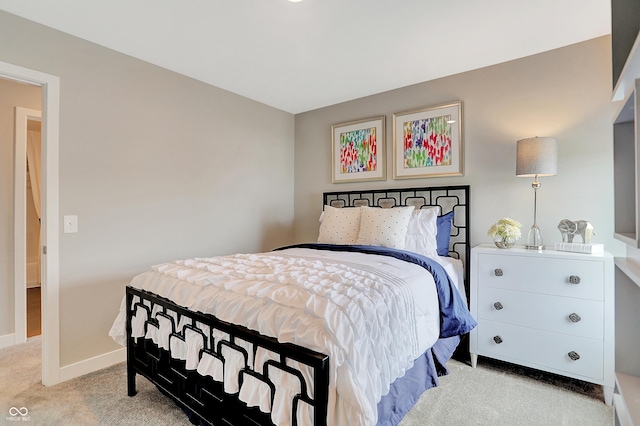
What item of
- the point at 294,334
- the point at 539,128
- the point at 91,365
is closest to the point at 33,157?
the point at 91,365

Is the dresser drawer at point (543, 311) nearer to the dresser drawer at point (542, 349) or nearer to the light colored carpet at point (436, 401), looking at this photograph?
the dresser drawer at point (542, 349)

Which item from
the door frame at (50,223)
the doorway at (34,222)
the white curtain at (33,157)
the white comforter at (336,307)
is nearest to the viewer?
the white comforter at (336,307)

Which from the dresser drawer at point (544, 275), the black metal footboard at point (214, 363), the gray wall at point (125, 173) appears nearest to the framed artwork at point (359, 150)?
the gray wall at point (125, 173)

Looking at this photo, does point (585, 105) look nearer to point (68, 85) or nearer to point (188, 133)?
point (188, 133)

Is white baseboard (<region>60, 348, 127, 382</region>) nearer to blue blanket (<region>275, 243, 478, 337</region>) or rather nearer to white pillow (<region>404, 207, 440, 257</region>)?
blue blanket (<region>275, 243, 478, 337</region>)

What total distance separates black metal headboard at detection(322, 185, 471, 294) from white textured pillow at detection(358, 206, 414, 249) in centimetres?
48

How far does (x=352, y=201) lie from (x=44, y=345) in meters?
2.93

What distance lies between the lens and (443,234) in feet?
9.22

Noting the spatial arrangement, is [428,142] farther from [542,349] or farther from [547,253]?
[542,349]

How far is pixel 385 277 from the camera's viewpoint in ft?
5.57

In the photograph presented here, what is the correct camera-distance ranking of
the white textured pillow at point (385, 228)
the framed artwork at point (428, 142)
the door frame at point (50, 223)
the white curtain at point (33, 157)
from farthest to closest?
1. the white curtain at point (33, 157)
2. the framed artwork at point (428, 142)
3. the white textured pillow at point (385, 228)
4. the door frame at point (50, 223)

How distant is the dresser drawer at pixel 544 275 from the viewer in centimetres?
200

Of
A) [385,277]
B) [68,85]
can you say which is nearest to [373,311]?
[385,277]

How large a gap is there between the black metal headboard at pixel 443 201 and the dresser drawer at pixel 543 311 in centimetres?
46
